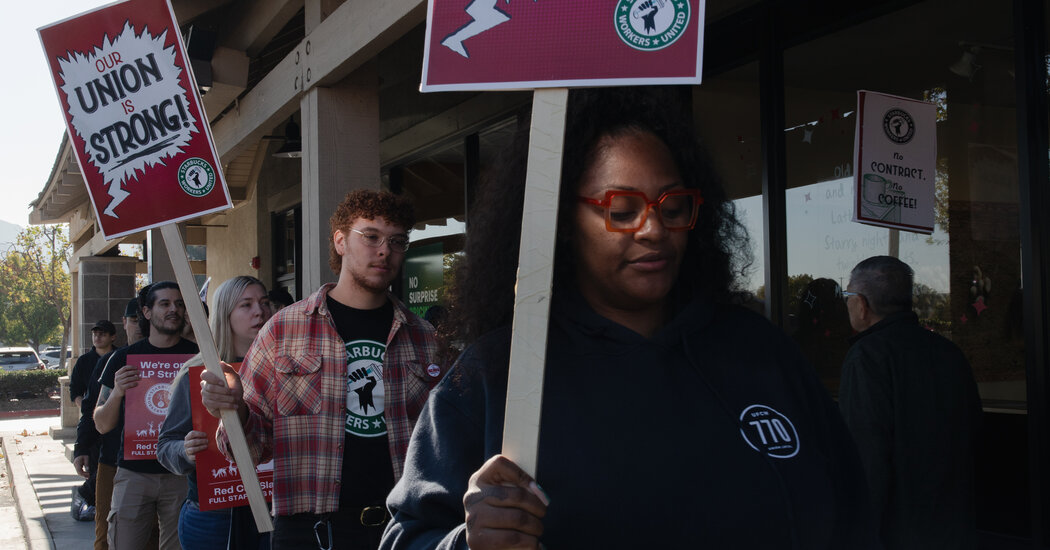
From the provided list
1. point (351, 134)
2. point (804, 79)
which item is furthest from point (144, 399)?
point (804, 79)

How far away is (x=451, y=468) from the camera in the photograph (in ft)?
5.30

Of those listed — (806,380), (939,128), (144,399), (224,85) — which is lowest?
(144,399)

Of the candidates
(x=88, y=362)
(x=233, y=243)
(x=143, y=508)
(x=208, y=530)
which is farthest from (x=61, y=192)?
(x=208, y=530)

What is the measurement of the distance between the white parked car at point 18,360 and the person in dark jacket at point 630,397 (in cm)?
3666

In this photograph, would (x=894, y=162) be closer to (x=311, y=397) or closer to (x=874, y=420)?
(x=874, y=420)

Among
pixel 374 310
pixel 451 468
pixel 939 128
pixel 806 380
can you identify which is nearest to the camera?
pixel 451 468

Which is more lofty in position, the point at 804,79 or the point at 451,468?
the point at 804,79

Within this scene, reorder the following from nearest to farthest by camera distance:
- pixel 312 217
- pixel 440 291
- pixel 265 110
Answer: pixel 312 217 < pixel 265 110 < pixel 440 291

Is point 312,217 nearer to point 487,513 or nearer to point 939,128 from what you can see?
→ point 939,128

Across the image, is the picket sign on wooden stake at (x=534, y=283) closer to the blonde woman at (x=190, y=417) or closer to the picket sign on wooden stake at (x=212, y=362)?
the picket sign on wooden stake at (x=212, y=362)

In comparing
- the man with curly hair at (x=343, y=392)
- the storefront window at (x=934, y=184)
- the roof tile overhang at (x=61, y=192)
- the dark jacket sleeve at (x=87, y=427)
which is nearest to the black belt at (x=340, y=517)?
the man with curly hair at (x=343, y=392)

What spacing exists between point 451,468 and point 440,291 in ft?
23.5

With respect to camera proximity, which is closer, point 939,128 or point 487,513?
point 487,513

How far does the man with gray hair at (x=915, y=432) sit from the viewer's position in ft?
12.1
